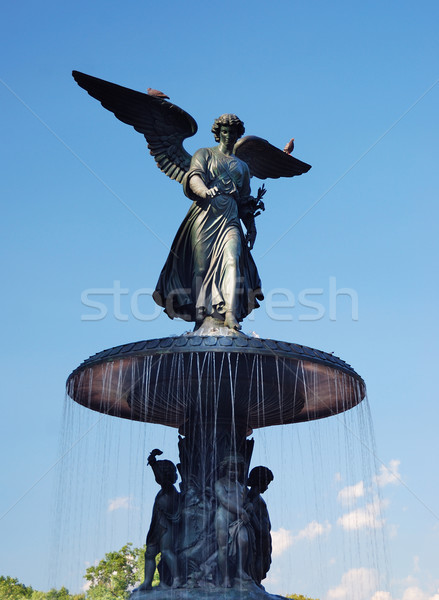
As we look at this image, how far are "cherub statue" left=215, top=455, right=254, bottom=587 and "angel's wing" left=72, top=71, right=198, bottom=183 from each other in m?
6.40

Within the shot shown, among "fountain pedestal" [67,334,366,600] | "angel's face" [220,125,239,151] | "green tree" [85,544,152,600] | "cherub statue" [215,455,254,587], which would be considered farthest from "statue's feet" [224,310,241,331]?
"green tree" [85,544,152,600]

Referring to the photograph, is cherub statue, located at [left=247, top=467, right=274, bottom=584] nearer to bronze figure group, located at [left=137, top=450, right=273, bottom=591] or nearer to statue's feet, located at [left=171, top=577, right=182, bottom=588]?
bronze figure group, located at [left=137, top=450, right=273, bottom=591]

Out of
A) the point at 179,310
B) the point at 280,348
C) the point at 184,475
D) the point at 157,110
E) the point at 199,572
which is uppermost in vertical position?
the point at 157,110

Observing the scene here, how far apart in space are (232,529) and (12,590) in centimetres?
4233

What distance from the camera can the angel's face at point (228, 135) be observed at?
1549 centimetres

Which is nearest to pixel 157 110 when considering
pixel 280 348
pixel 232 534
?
pixel 280 348

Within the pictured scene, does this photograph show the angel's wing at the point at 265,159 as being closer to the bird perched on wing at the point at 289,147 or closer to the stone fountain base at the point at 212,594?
the bird perched on wing at the point at 289,147

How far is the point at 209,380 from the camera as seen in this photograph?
508 inches

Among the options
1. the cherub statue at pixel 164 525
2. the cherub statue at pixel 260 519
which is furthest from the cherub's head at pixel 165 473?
the cherub statue at pixel 260 519

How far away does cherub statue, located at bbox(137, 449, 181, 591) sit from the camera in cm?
1249

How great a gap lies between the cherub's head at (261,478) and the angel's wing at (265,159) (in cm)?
659

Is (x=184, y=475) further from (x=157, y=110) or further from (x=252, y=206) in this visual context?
(x=157, y=110)

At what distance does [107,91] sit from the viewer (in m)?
15.4

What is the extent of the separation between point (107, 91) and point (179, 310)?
4447 millimetres
